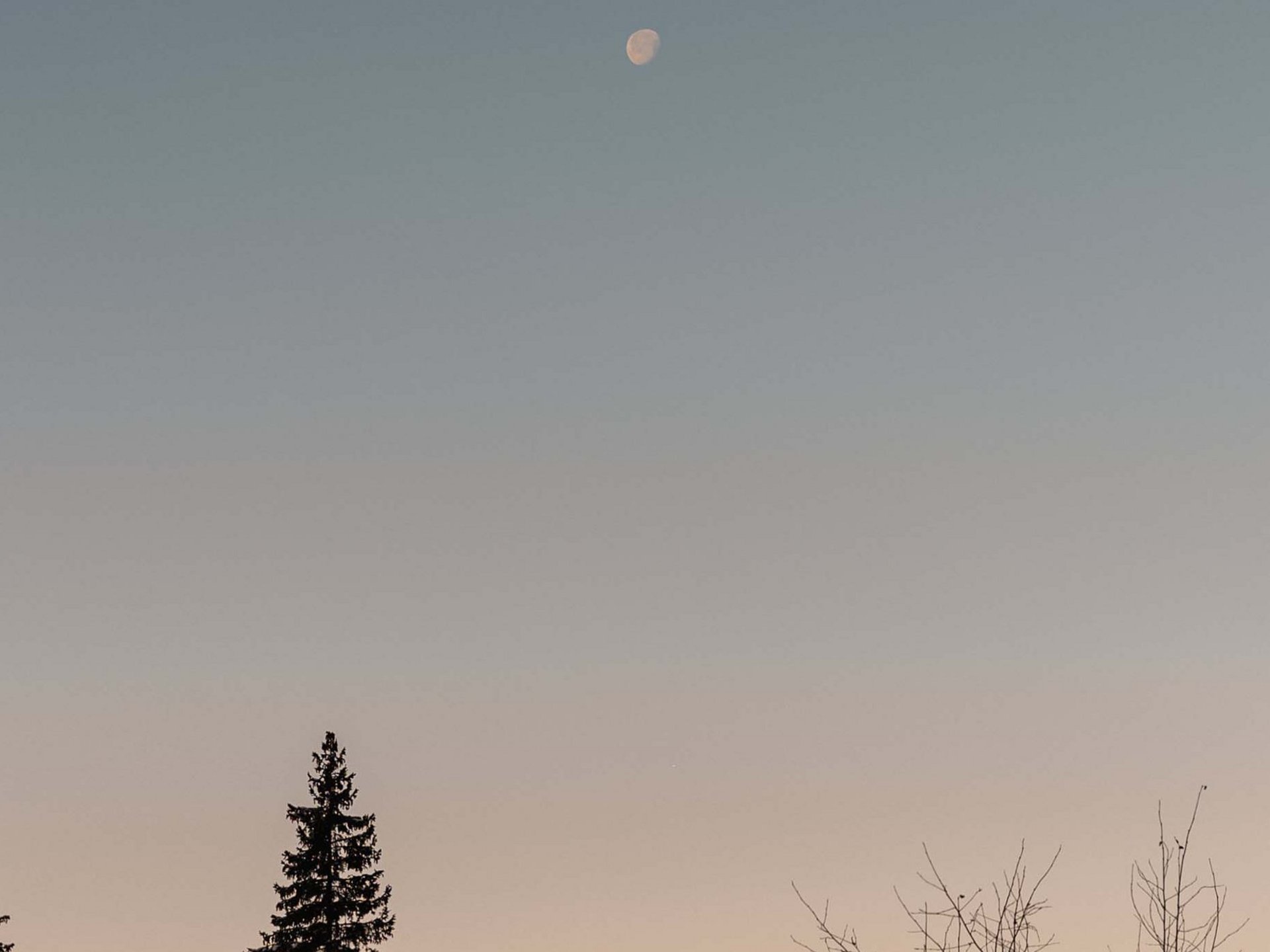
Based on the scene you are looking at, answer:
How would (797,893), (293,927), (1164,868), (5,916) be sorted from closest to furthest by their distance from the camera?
1. (797,893)
2. (1164,868)
3. (5,916)
4. (293,927)

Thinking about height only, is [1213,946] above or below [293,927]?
below

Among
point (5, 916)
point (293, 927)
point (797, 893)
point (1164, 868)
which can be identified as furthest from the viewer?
point (293, 927)

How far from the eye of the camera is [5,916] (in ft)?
120

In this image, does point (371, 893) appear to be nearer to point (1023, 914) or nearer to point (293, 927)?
point (293, 927)

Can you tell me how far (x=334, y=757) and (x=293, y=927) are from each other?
16.9 feet

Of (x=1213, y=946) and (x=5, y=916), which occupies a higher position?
(x=5, y=916)

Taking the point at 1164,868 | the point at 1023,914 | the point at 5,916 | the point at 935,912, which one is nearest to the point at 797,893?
the point at 935,912

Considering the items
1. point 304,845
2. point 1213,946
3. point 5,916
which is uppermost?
point 304,845

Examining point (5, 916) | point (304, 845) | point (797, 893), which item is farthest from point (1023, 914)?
point (304, 845)

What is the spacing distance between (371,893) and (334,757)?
4.27 metres

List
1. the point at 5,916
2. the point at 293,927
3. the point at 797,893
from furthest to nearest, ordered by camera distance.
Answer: the point at 293,927, the point at 5,916, the point at 797,893

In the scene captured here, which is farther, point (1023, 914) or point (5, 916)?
point (5, 916)

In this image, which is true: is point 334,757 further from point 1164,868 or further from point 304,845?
point 1164,868

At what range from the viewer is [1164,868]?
37.8 ft
